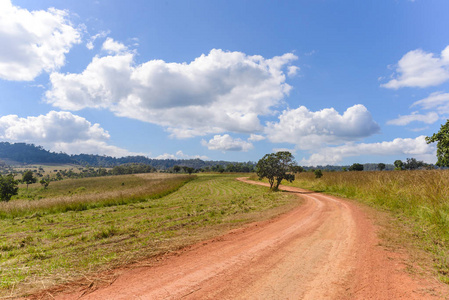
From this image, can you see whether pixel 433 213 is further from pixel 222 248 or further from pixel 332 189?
pixel 332 189

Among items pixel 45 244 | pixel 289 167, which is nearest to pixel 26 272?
pixel 45 244

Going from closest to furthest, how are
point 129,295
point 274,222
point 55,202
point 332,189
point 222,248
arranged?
point 129,295
point 222,248
point 274,222
point 55,202
point 332,189

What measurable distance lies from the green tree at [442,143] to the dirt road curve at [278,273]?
13.8 metres

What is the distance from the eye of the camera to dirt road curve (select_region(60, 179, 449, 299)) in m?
4.43

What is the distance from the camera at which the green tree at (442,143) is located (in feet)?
52.9

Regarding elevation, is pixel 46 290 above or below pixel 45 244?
above

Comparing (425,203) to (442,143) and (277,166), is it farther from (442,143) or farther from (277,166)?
(277,166)

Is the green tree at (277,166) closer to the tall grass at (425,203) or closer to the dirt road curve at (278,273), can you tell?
the tall grass at (425,203)

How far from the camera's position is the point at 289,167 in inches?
1196

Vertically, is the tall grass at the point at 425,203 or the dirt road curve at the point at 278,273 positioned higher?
the tall grass at the point at 425,203

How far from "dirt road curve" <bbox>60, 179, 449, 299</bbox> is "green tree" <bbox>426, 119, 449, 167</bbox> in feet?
45.2

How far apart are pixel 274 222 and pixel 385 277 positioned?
20.8ft

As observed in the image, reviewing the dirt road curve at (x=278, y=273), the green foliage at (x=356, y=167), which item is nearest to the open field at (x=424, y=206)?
the dirt road curve at (x=278, y=273)

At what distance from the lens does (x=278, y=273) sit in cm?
532
